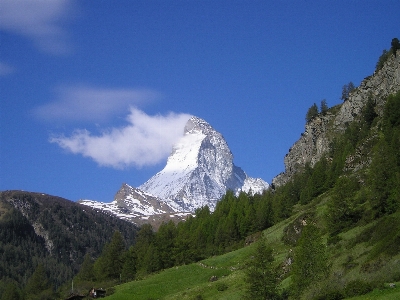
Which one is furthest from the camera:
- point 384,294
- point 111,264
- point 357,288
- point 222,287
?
point 111,264

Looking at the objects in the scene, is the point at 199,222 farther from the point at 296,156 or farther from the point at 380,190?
the point at 380,190

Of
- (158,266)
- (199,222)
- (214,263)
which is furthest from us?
A: (199,222)

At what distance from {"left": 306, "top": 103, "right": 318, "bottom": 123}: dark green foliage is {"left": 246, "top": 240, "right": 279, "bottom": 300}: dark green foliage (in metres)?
132

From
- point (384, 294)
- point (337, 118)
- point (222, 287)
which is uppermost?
point (337, 118)

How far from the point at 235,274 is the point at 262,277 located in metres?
25.7

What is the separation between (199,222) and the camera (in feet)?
496

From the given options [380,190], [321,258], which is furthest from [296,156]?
[321,258]

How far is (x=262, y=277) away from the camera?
5022 cm

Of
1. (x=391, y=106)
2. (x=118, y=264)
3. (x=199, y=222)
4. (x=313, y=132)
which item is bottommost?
(x=118, y=264)

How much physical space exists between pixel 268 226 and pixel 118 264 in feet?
137

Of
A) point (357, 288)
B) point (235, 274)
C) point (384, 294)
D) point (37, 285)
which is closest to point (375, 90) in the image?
point (235, 274)

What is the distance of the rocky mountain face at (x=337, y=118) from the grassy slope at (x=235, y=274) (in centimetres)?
6026

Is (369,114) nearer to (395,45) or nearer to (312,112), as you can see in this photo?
(395,45)

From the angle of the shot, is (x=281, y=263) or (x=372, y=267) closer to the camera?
(x=372, y=267)
